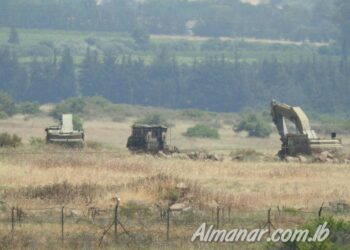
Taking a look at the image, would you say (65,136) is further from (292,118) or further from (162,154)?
(292,118)

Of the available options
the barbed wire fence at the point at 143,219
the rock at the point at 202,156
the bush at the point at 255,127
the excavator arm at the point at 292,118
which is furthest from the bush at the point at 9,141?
the bush at the point at 255,127

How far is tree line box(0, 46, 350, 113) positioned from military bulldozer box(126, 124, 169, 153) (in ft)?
329

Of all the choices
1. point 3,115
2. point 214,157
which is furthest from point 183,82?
point 214,157

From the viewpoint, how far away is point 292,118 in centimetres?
6462

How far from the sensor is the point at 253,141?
9481 centimetres

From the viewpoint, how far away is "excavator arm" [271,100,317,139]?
207 ft

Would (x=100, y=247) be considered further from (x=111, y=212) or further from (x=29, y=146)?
(x=29, y=146)

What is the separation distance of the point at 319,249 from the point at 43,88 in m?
135

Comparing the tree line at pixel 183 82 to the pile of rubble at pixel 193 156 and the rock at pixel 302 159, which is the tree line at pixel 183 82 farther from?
the rock at pixel 302 159

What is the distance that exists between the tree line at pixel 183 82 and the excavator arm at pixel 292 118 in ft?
317

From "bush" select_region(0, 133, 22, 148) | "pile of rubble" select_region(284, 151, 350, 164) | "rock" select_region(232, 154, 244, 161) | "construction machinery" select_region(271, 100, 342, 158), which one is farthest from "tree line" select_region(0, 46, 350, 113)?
"pile of rubble" select_region(284, 151, 350, 164)

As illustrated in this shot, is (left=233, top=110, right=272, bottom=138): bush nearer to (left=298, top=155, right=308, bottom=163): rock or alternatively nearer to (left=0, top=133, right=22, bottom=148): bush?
(left=0, top=133, right=22, bottom=148): bush

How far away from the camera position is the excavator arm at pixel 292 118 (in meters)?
63.0

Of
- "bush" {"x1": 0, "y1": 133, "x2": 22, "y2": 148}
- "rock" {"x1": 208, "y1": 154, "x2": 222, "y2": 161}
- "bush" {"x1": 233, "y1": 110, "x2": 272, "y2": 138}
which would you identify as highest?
"rock" {"x1": 208, "y1": 154, "x2": 222, "y2": 161}
